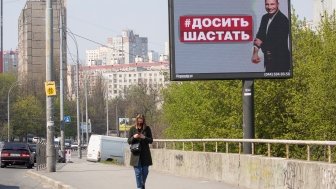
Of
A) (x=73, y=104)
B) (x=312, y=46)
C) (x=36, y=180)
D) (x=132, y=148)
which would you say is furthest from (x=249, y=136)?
(x=73, y=104)

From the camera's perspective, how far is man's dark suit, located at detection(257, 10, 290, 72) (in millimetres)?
18797

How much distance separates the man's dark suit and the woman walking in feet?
19.9

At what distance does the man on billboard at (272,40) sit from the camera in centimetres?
1880

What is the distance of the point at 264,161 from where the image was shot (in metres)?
14.3

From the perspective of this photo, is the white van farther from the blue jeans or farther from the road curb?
the blue jeans

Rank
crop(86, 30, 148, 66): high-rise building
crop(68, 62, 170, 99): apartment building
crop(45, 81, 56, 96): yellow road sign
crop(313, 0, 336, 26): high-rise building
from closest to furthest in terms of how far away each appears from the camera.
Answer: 1. crop(45, 81, 56, 96): yellow road sign
2. crop(313, 0, 336, 26): high-rise building
3. crop(86, 30, 148, 66): high-rise building
4. crop(68, 62, 170, 99): apartment building

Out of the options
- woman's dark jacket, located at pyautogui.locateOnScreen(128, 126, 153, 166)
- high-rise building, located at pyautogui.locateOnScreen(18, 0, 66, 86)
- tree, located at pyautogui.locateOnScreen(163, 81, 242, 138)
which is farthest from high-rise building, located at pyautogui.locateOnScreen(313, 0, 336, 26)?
woman's dark jacket, located at pyautogui.locateOnScreen(128, 126, 153, 166)

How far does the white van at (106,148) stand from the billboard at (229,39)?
3531 cm

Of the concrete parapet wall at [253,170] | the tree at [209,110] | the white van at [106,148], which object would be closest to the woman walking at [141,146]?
the concrete parapet wall at [253,170]

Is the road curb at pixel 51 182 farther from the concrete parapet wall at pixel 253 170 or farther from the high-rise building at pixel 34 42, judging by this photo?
the high-rise building at pixel 34 42

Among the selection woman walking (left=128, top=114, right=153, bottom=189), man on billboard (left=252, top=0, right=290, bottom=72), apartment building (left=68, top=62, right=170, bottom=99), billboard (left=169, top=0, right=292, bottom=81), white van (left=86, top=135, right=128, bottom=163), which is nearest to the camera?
woman walking (left=128, top=114, right=153, bottom=189)

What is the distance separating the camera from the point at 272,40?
61.8 feet

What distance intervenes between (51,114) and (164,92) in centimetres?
3635

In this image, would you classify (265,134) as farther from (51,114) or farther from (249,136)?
(249,136)
